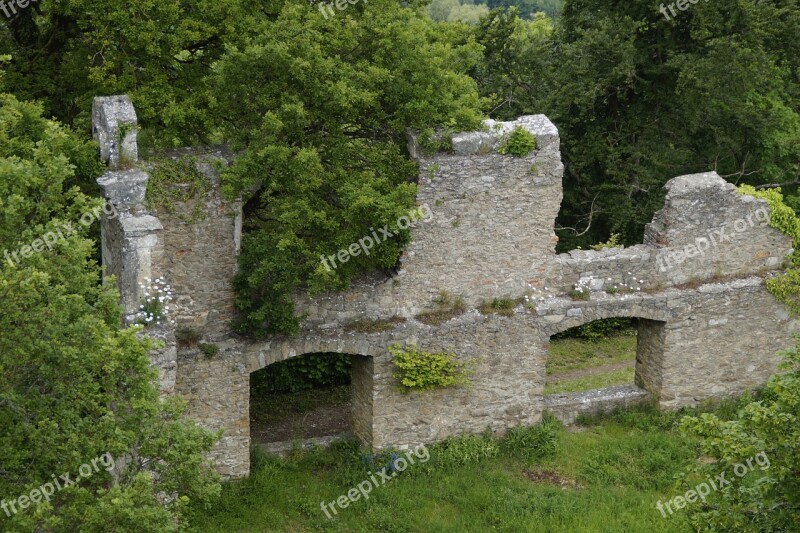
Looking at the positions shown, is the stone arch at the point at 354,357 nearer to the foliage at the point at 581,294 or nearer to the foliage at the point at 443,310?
the foliage at the point at 443,310

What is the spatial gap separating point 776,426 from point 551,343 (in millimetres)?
12373

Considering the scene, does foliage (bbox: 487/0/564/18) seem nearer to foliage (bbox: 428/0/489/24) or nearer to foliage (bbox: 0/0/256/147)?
foliage (bbox: 428/0/489/24)

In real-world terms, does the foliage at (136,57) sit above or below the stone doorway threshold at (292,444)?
above

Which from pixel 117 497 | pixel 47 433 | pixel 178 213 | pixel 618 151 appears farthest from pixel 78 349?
pixel 618 151

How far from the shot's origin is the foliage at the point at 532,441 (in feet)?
59.3

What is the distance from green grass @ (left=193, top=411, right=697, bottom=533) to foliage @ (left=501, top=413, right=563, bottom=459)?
0.09 ft

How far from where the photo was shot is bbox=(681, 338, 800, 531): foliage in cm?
1152

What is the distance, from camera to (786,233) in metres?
19.2

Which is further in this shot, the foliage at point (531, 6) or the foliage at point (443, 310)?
the foliage at point (531, 6)

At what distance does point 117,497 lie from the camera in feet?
35.9

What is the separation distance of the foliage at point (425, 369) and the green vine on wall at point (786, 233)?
609 centimetres

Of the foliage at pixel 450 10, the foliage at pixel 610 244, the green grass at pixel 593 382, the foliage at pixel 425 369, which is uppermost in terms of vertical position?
the foliage at pixel 450 10

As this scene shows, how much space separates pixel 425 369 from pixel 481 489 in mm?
2142

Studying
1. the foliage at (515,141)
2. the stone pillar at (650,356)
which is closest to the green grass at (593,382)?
the stone pillar at (650,356)
